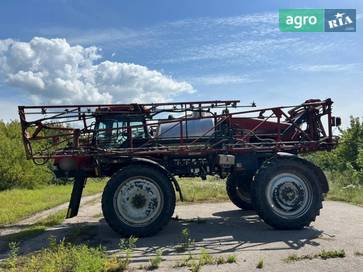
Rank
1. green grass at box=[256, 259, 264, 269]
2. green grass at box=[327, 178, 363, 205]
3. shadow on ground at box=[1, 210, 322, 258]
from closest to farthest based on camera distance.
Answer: green grass at box=[256, 259, 264, 269]
shadow on ground at box=[1, 210, 322, 258]
green grass at box=[327, 178, 363, 205]

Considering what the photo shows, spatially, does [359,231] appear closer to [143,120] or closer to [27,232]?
[143,120]

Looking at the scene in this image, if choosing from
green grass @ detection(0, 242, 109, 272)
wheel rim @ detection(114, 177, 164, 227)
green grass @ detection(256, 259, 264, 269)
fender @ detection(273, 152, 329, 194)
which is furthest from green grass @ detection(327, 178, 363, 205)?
green grass @ detection(0, 242, 109, 272)

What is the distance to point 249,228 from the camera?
1057 cm

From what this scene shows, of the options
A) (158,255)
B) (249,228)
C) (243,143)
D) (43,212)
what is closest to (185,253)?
(158,255)

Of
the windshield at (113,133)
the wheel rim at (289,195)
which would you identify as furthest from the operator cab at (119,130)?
the wheel rim at (289,195)

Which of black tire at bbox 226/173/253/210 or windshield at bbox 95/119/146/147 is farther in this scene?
black tire at bbox 226/173/253/210

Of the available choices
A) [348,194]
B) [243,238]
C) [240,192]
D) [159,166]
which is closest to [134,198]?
[159,166]

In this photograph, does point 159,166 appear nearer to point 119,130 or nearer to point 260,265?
point 119,130

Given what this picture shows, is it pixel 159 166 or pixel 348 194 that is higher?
pixel 159 166

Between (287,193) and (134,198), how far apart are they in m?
3.27

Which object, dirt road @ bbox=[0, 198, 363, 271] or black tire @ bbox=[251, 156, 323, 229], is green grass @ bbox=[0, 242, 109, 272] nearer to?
dirt road @ bbox=[0, 198, 363, 271]

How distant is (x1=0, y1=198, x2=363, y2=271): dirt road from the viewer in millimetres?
7285

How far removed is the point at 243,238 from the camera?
936 centimetres

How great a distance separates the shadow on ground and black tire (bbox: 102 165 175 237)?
23 cm
